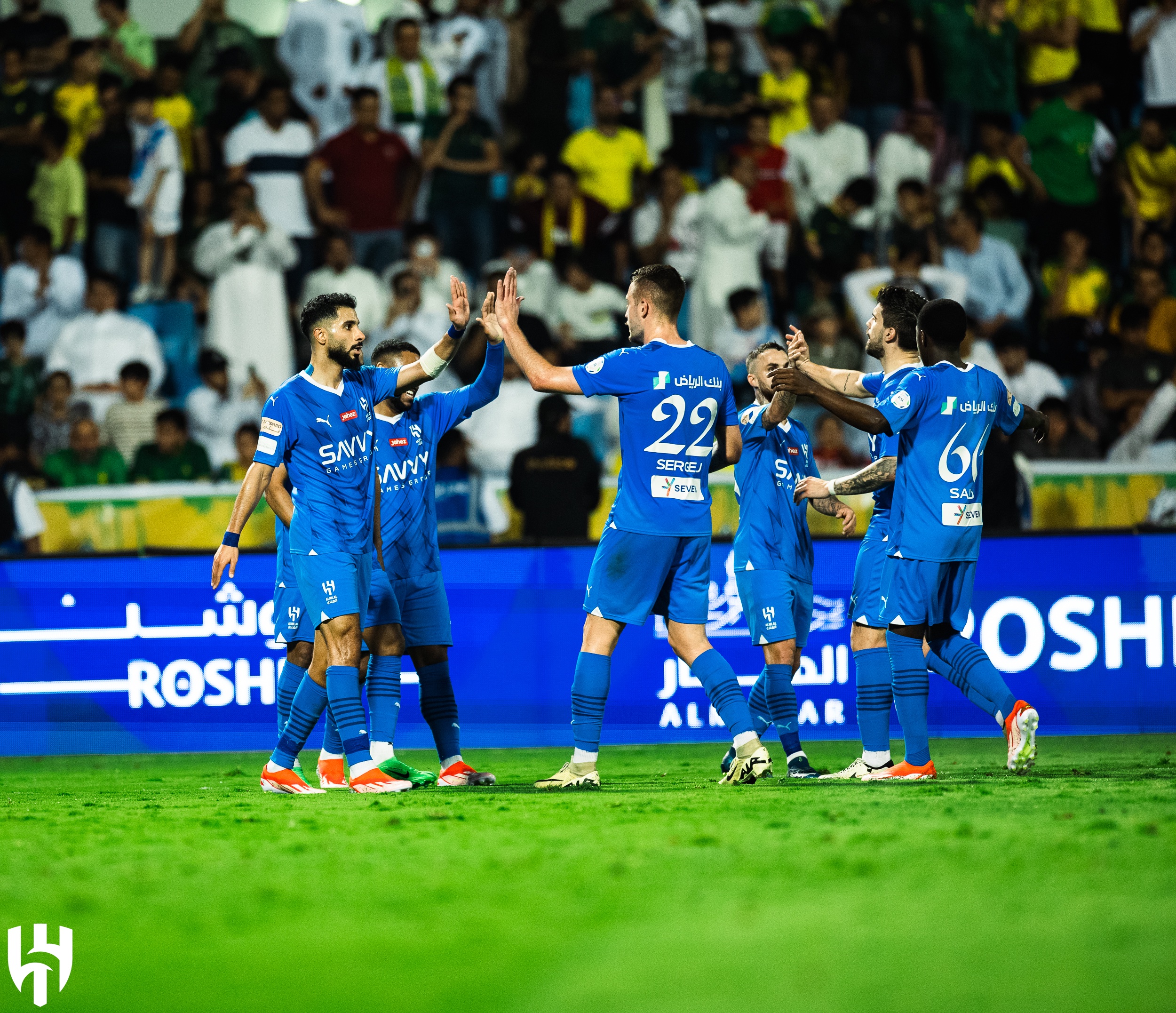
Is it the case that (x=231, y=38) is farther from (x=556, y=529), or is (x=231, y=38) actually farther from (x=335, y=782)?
(x=335, y=782)

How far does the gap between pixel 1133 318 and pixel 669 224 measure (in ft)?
14.3

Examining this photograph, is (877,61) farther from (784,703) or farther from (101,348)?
(784,703)

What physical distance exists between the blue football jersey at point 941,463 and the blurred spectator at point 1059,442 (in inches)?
225

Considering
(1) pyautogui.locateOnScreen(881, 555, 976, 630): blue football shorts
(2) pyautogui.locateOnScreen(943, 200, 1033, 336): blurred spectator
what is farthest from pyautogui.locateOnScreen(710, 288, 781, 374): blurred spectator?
(1) pyautogui.locateOnScreen(881, 555, 976, 630): blue football shorts

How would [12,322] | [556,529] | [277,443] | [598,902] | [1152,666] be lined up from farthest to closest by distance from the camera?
1. [12,322]
2. [556,529]
3. [1152,666]
4. [277,443]
5. [598,902]

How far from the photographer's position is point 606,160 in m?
15.5

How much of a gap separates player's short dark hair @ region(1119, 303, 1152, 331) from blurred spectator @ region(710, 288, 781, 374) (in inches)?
101

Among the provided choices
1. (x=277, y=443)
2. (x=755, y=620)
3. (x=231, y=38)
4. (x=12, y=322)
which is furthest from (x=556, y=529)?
(x=231, y=38)

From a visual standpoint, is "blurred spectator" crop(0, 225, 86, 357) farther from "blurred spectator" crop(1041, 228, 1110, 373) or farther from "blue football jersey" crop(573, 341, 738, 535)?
"blurred spectator" crop(1041, 228, 1110, 373)

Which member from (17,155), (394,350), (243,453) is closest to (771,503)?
(394,350)

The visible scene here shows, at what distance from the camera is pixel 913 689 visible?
772 centimetres

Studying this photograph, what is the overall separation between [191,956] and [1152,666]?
25.5ft

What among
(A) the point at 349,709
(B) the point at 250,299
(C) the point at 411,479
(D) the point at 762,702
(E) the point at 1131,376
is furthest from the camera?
(B) the point at 250,299

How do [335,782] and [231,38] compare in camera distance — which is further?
[231,38]
